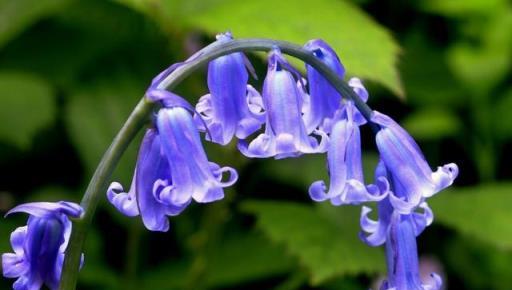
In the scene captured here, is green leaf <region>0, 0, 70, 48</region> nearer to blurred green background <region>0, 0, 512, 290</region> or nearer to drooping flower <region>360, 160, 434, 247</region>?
blurred green background <region>0, 0, 512, 290</region>

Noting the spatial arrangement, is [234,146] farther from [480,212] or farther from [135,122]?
[135,122]

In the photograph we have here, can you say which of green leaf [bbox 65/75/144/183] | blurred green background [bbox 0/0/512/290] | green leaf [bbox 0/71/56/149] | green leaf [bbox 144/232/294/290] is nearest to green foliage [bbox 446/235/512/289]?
blurred green background [bbox 0/0/512/290]

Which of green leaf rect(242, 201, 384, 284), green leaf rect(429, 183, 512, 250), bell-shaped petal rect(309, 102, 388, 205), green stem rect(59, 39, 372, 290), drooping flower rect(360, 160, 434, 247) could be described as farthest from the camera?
green leaf rect(429, 183, 512, 250)

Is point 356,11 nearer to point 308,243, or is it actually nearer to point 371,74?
point 371,74

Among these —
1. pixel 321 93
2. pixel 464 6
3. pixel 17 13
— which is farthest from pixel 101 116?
pixel 321 93

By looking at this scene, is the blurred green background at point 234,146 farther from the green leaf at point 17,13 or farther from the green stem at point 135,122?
the green stem at point 135,122

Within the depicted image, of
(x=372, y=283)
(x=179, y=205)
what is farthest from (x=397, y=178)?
(x=372, y=283)
